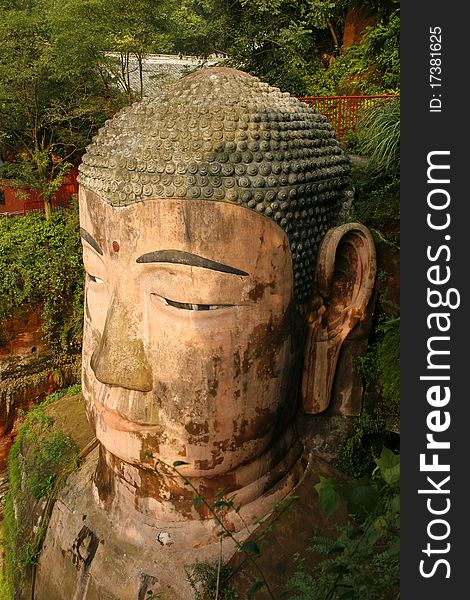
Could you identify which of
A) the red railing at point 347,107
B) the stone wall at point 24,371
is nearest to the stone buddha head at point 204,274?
the red railing at point 347,107

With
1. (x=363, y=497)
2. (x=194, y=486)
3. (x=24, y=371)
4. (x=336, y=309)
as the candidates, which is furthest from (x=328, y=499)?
(x=24, y=371)

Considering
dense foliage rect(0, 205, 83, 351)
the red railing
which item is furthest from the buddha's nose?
dense foliage rect(0, 205, 83, 351)

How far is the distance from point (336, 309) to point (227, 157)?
1.30 meters

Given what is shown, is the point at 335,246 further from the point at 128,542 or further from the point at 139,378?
the point at 128,542

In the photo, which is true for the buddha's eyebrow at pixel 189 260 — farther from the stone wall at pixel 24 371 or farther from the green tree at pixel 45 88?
the green tree at pixel 45 88

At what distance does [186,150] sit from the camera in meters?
3.25

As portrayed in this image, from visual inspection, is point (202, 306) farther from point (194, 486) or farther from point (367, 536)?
point (367, 536)

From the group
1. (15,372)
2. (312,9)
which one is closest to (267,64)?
(312,9)

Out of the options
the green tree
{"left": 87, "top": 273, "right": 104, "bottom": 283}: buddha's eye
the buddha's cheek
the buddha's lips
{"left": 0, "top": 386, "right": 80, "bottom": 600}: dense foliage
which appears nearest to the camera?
the buddha's cheek

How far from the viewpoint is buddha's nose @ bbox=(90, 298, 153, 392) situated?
131 inches

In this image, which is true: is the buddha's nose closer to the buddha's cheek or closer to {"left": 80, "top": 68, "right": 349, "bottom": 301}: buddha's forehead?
the buddha's cheek

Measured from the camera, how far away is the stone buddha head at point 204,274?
3.22 m

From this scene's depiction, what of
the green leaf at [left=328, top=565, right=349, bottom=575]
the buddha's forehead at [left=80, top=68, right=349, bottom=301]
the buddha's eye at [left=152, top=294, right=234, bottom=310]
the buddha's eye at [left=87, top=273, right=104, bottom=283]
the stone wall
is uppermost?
the buddha's forehead at [left=80, top=68, right=349, bottom=301]

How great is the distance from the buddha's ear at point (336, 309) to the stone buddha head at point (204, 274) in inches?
0.8
